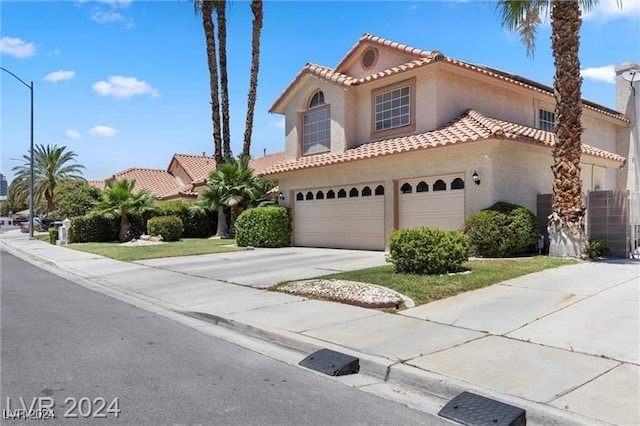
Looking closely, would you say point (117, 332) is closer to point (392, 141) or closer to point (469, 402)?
point (469, 402)

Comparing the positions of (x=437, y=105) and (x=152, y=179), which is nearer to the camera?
(x=437, y=105)

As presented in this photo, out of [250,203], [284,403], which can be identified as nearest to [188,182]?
[250,203]

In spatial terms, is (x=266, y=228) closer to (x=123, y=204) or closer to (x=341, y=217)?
(x=341, y=217)

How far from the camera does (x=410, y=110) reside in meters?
17.4

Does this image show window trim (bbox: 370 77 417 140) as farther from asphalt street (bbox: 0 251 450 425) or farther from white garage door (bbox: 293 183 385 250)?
asphalt street (bbox: 0 251 450 425)

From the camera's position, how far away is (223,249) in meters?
19.8

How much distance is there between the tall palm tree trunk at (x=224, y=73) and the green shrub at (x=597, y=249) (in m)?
18.5

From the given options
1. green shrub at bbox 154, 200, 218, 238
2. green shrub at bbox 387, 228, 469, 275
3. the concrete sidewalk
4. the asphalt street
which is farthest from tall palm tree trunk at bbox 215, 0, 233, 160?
the asphalt street

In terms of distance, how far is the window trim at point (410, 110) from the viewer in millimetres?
17219

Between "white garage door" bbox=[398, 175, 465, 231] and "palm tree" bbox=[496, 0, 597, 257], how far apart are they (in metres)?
2.64

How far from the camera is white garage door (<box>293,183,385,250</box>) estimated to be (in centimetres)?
1747

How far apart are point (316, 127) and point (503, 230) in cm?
979

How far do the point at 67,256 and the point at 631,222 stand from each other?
62.4 ft

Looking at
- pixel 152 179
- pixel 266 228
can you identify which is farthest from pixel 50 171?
pixel 266 228
